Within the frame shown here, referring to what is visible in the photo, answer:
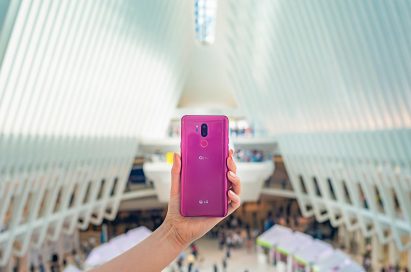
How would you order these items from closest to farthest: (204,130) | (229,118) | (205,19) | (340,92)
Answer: (204,130) → (229,118) → (340,92) → (205,19)

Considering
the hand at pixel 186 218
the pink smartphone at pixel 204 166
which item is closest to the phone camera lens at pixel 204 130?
the pink smartphone at pixel 204 166

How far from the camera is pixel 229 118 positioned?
12.5m

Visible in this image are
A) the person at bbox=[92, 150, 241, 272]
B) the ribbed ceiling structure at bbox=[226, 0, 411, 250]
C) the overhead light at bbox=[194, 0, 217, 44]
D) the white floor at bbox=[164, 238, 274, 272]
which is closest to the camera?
the person at bbox=[92, 150, 241, 272]

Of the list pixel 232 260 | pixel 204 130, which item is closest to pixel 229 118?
pixel 204 130

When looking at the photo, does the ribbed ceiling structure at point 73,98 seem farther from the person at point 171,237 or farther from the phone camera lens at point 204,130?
the person at point 171,237

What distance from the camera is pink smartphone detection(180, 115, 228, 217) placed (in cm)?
A: 206

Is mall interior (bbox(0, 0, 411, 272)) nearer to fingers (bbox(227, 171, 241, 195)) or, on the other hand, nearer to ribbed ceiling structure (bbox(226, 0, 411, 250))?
ribbed ceiling structure (bbox(226, 0, 411, 250))

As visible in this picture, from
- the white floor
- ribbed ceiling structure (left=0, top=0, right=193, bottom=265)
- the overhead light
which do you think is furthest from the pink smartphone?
the overhead light

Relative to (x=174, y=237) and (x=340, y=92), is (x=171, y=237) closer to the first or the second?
(x=174, y=237)

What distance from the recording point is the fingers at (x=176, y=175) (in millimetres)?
2111

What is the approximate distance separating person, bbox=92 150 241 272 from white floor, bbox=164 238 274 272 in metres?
18.1

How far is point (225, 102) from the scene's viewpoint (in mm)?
36531

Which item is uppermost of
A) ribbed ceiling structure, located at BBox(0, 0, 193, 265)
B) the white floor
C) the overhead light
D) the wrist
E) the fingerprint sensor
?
the overhead light

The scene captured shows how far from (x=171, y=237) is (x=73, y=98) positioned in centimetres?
1616
